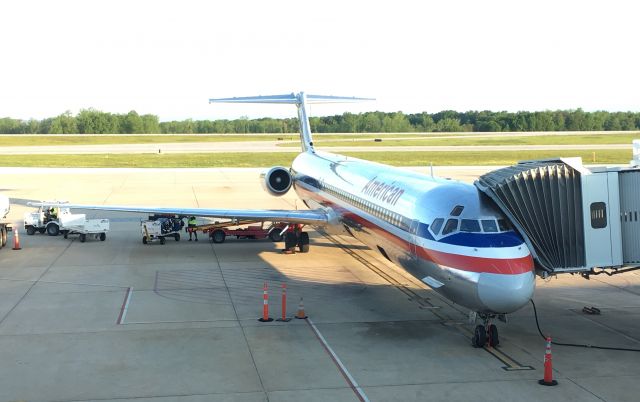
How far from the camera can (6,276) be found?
22.0 metres

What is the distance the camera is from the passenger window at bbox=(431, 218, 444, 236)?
15305 millimetres

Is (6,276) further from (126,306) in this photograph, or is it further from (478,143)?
(478,143)

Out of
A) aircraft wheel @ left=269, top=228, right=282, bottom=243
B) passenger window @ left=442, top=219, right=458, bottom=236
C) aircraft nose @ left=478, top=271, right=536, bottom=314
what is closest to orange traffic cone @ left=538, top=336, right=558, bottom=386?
aircraft nose @ left=478, top=271, right=536, bottom=314

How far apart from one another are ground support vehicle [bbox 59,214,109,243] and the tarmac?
1747mm

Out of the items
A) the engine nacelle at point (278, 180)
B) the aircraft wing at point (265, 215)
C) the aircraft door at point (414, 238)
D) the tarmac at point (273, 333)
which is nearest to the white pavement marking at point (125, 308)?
the tarmac at point (273, 333)

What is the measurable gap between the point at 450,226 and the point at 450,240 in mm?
335

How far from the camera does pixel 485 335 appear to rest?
1488 cm

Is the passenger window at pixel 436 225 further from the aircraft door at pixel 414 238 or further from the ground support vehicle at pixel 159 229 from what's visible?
the ground support vehicle at pixel 159 229

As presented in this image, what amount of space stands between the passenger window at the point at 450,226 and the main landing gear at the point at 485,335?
1.77 m

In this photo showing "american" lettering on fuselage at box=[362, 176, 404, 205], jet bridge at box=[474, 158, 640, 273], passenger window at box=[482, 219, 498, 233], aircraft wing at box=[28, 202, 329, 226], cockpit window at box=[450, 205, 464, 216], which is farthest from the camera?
aircraft wing at box=[28, 202, 329, 226]

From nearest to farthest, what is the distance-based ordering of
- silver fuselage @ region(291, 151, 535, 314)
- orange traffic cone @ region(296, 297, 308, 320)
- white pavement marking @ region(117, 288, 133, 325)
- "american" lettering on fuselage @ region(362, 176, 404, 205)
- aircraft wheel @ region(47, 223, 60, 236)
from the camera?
silver fuselage @ region(291, 151, 535, 314)
white pavement marking @ region(117, 288, 133, 325)
orange traffic cone @ region(296, 297, 308, 320)
"american" lettering on fuselage @ region(362, 176, 404, 205)
aircraft wheel @ region(47, 223, 60, 236)

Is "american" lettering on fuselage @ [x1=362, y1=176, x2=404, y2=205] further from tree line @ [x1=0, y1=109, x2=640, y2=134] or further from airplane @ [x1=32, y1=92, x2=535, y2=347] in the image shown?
tree line @ [x1=0, y1=109, x2=640, y2=134]

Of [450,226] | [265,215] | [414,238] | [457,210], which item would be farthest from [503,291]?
[265,215]

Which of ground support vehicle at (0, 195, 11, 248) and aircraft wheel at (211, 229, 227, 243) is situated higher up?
ground support vehicle at (0, 195, 11, 248)
